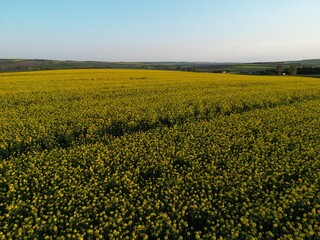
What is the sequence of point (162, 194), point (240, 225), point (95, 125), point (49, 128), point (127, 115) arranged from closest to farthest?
point (240, 225) → point (162, 194) → point (49, 128) → point (95, 125) → point (127, 115)

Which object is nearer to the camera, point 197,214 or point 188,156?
point 197,214

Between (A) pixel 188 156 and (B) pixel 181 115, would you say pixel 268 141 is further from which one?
(B) pixel 181 115

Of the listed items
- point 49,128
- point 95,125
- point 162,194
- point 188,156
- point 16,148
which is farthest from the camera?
point 95,125

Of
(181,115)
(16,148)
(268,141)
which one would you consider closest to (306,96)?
(181,115)

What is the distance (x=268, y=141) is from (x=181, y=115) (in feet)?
16.7

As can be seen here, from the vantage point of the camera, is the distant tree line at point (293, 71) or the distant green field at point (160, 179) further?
the distant tree line at point (293, 71)

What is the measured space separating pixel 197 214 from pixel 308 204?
2220 millimetres

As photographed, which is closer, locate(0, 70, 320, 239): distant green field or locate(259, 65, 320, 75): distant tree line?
locate(0, 70, 320, 239): distant green field

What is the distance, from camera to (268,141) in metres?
9.86

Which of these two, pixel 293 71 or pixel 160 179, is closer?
pixel 160 179

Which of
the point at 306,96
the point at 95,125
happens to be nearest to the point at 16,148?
the point at 95,125

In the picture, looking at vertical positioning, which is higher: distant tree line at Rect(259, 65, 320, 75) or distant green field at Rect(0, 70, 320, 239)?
distant tree line at Rect(259, 65, 320, 75)

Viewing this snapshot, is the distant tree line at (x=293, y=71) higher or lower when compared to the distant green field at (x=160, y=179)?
higher

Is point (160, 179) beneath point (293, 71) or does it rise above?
beneath
